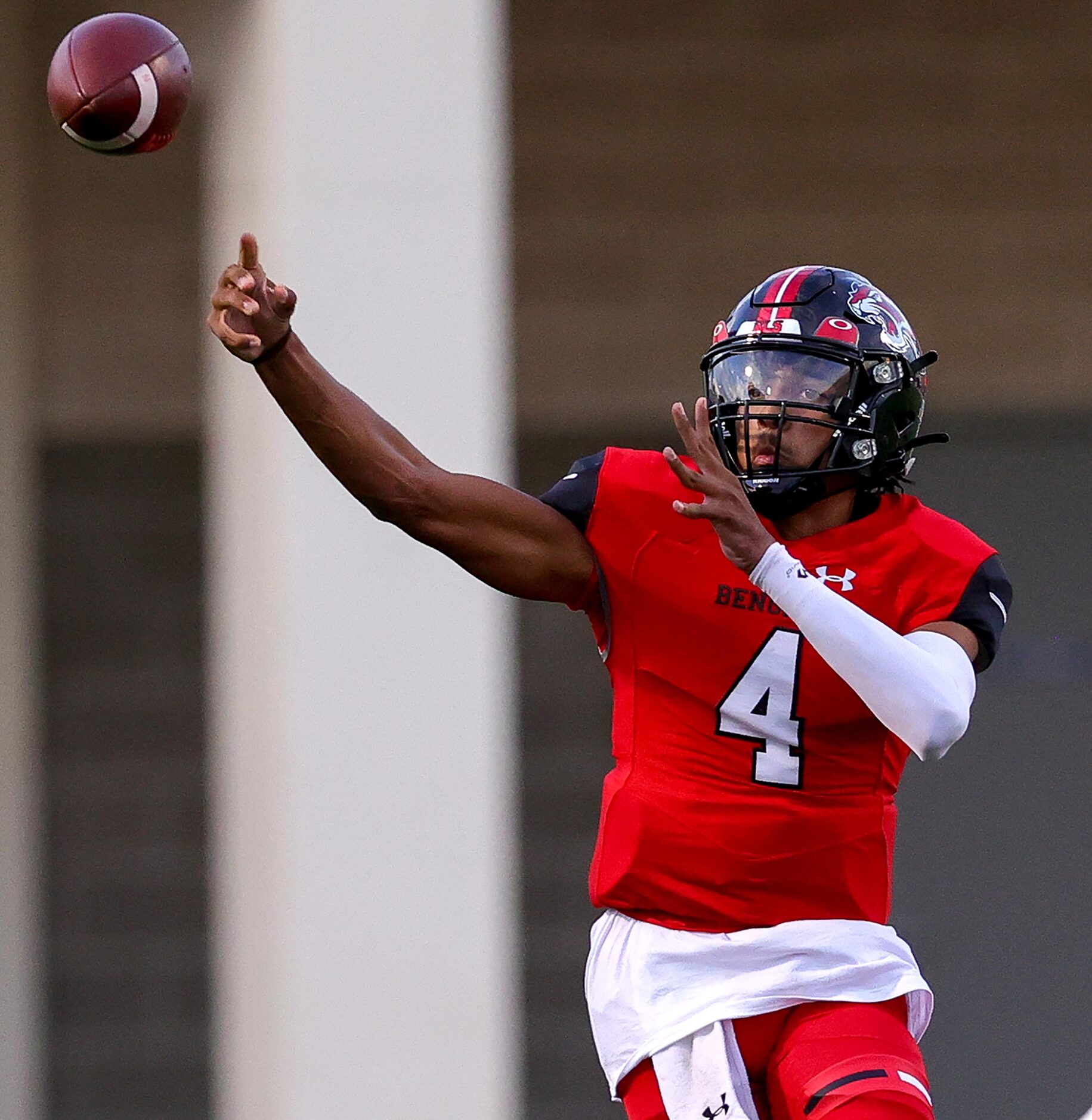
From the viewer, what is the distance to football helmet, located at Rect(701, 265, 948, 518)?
125 inches

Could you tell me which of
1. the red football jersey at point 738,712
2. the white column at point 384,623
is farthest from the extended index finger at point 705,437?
the white column at point 384,623

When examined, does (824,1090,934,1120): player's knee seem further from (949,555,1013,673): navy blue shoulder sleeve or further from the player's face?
the player's face

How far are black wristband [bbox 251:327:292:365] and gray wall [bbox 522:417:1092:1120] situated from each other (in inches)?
163

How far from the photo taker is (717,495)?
2.92 meters

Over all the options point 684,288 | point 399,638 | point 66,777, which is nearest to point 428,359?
point 399,638

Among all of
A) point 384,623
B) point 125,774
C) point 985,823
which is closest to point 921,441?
point 384,623

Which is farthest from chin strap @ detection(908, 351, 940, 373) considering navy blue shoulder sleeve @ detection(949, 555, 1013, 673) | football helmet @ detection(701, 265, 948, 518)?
navy blue shoulder sleeve @ detection(949, 555, 1013, 673)

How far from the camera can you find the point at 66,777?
7.25 metres

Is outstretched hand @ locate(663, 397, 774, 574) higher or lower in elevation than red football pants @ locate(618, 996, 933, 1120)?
higher

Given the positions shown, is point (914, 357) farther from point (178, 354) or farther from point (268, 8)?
point (178, 354)

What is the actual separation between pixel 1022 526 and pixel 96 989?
3.69m

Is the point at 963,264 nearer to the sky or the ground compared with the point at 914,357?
nearer to the sky

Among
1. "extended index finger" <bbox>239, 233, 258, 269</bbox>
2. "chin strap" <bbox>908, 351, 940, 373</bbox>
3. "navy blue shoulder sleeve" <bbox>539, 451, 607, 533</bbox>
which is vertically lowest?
"navy blue shoulder sleeve" <bbox>539, 451, 607, 533</bbox>

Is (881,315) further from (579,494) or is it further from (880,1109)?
(880,1109)
